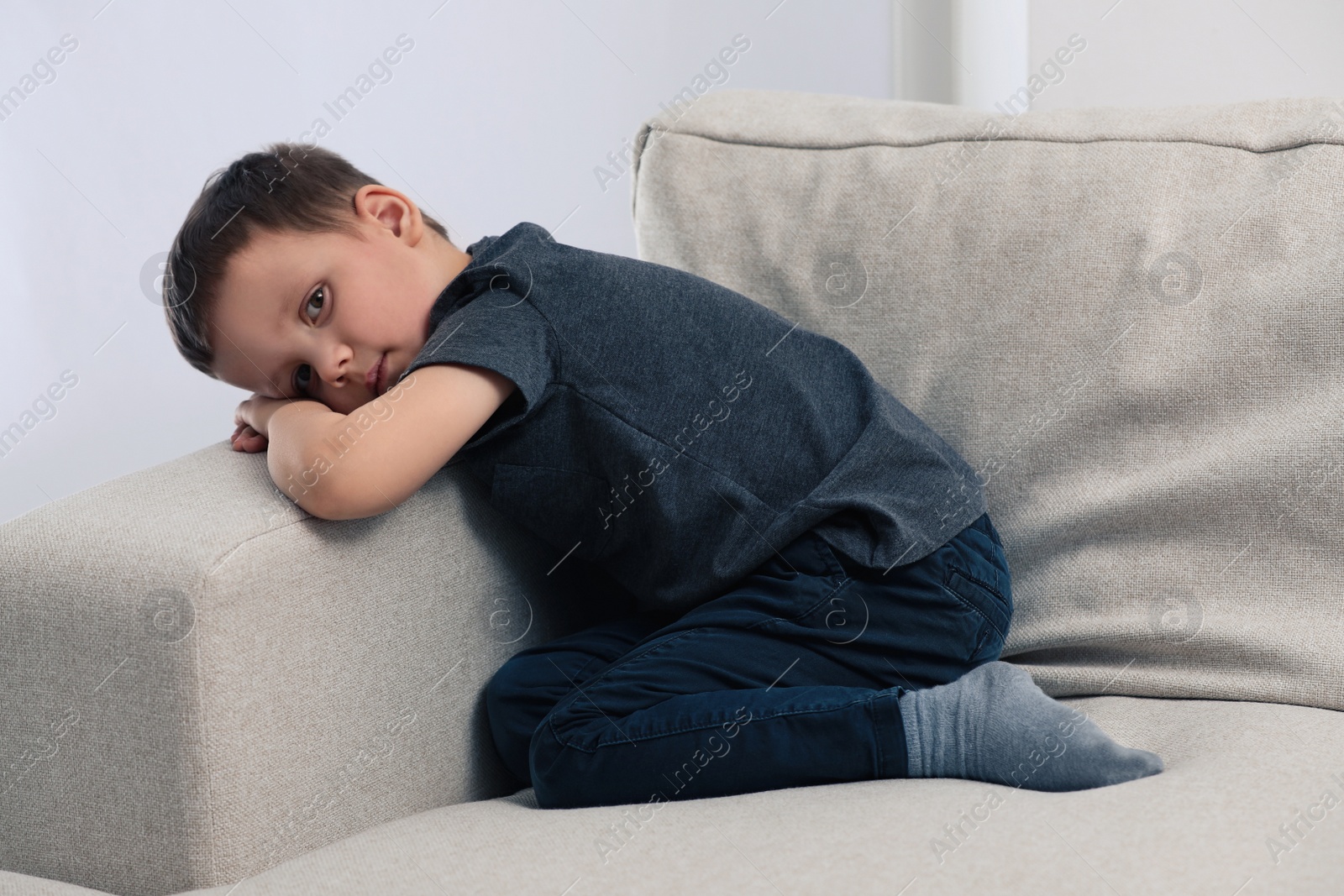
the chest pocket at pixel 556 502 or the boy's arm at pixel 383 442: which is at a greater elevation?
the boy's arm at pixel 383 442

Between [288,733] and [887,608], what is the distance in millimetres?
520

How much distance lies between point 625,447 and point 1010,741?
0.41 metres

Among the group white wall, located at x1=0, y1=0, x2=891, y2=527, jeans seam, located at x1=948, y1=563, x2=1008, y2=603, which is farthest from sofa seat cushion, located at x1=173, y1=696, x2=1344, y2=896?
white wall, located at x1=0, y1=0, x2=891, y2=527

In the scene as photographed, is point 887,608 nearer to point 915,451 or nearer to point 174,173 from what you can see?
point 915,451

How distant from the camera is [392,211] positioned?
1.11m

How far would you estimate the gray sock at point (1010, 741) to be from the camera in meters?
0.85

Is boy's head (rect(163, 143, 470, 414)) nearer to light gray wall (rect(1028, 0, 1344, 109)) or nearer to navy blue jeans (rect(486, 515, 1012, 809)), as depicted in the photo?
navy blue jeans (rect(486, 515, 1012, 809))

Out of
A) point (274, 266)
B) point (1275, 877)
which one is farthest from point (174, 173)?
point (1275, 877)

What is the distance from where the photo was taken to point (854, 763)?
0.89m

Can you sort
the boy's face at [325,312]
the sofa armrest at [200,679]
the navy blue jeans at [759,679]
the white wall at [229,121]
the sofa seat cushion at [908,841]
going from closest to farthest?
the sofa seat cushion at [908,841]
the sofa armrest at [200,679]
the navy blue jeans at [759,679]
the boy's face at [325,312]
the white wall at [229,121]

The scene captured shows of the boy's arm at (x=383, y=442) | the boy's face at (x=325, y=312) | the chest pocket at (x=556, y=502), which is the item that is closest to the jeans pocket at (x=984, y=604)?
the chest pocket at (x=556, y=502)

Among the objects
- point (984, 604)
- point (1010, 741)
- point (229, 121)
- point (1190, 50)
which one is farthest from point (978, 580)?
point (229, 121)

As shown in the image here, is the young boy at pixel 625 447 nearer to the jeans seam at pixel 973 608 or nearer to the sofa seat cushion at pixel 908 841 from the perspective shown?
the jeans seam at pixel 973 608

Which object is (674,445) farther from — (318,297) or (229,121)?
Answer: (229,121)
